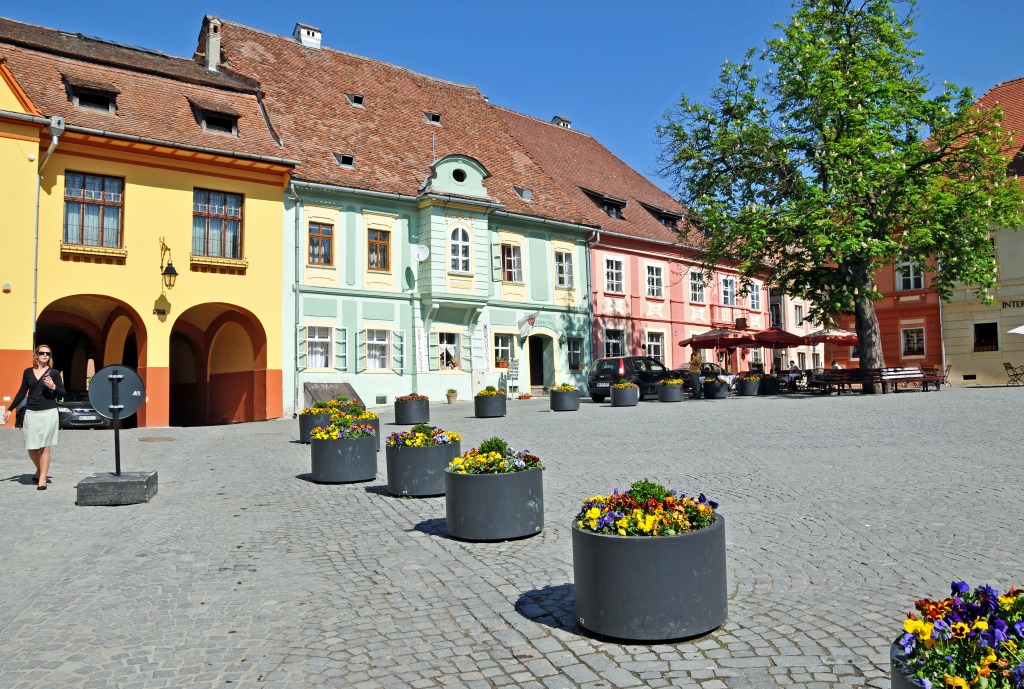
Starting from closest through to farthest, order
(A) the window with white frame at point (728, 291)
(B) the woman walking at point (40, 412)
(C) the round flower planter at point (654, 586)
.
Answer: (C) the round flower planter at point (654, 586), (B) the woman walking at point (40, 412), (A) the window with white frame at point (728, 291)

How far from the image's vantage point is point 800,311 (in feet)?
156

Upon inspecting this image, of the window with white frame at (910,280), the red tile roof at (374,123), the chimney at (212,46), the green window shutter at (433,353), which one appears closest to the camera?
the red tile roof at (374,123)

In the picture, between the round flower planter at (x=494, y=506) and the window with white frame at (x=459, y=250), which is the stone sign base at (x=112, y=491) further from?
the window with white frame at (x=459, y=250)

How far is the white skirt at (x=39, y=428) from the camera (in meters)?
10.3

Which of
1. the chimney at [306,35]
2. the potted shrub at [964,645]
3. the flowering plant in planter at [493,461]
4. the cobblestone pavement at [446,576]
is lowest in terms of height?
the cobblestone pavement at [446,576]

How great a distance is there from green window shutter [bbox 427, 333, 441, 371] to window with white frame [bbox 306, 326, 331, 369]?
3.51m

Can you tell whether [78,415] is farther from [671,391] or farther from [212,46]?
[671,391]

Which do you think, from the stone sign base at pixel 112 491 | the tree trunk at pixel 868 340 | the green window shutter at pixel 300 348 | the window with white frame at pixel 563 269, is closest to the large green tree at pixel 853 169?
the tree trunk at pixel 868 340

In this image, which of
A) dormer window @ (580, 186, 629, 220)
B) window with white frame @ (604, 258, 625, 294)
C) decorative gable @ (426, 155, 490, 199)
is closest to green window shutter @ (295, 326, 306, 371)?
decorative gable @ (426, 155, 490, 199)

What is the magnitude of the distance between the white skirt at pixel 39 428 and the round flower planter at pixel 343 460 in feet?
10.7

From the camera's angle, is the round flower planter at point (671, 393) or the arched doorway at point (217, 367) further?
the round flower planter at point (671, 393)

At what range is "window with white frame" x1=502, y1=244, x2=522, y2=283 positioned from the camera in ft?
102

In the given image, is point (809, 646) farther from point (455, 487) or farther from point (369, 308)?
point (369, 308)

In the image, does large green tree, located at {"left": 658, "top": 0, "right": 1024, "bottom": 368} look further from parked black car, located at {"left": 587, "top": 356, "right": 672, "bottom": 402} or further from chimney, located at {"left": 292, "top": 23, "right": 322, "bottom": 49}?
chimney, located at {"left": 292, "top": 23, "right": 322, "bottom": 49}
